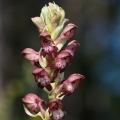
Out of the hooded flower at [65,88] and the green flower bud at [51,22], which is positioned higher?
the green flower bud at [51,22]

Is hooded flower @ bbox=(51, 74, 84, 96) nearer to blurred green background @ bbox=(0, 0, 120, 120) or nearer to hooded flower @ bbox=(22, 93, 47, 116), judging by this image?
hooded flower @ bbox=(22, 93, 47, 116)

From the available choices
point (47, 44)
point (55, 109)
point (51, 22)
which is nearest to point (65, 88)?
point (55, 109)

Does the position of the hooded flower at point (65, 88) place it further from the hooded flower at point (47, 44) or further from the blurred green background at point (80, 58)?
the blurred green background at point (80, 58)

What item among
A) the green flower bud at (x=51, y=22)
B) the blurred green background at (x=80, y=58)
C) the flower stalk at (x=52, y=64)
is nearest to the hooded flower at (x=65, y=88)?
the flower stalk at (x=52, y=64)

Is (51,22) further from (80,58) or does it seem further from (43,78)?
(80,58)

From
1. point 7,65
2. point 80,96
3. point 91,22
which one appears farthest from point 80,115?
point 91,22

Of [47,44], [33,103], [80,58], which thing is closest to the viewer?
[47,44]

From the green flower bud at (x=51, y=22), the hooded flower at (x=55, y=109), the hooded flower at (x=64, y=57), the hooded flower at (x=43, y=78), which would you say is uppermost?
the green flower bud at (x=51, y=22)
